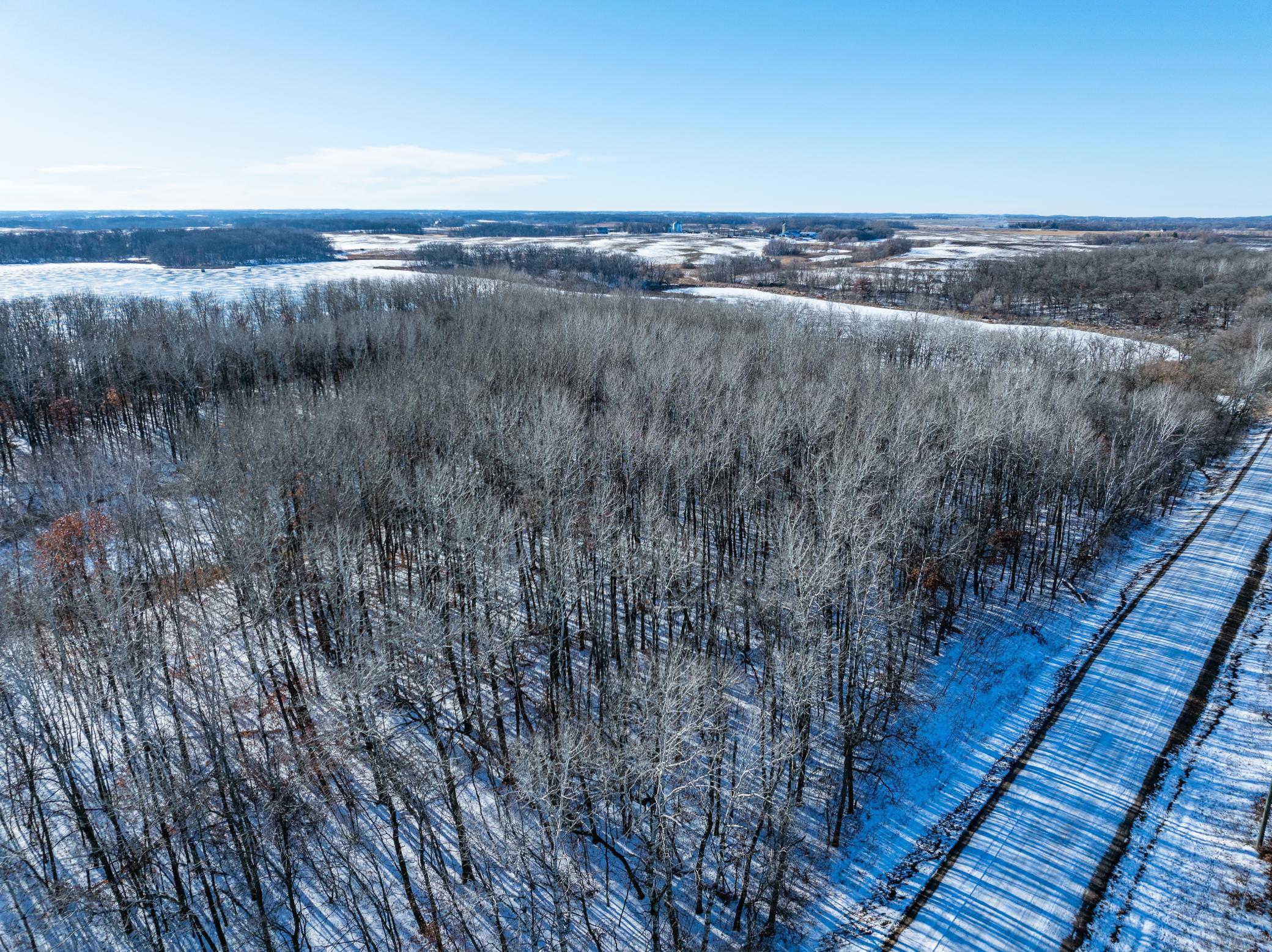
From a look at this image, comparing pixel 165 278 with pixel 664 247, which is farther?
pixel 664 247

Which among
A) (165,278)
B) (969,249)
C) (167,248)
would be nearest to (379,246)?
(167,248)

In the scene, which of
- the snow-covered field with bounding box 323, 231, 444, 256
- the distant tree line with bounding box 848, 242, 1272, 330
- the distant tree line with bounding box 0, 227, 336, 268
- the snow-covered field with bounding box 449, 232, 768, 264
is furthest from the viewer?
the snow-covered field with bounding box 323, 231, 444, 256

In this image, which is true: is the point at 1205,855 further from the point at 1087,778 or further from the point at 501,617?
the point at 501,617

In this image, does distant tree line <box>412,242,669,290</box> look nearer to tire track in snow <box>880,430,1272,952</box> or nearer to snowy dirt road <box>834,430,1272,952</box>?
tire track in snow <box>880,430,1272,952</box>

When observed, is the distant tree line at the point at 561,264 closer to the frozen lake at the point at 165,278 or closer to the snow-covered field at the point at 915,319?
the frozen lake at the point at 165,278

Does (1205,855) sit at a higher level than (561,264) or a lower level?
lower

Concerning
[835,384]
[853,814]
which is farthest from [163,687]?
[835,384]

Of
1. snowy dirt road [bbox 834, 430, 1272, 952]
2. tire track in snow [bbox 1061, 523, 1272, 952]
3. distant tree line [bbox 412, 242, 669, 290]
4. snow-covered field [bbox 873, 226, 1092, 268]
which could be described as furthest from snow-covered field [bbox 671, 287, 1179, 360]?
snow-covered field [bbox 873, 226, 1092, 268]
